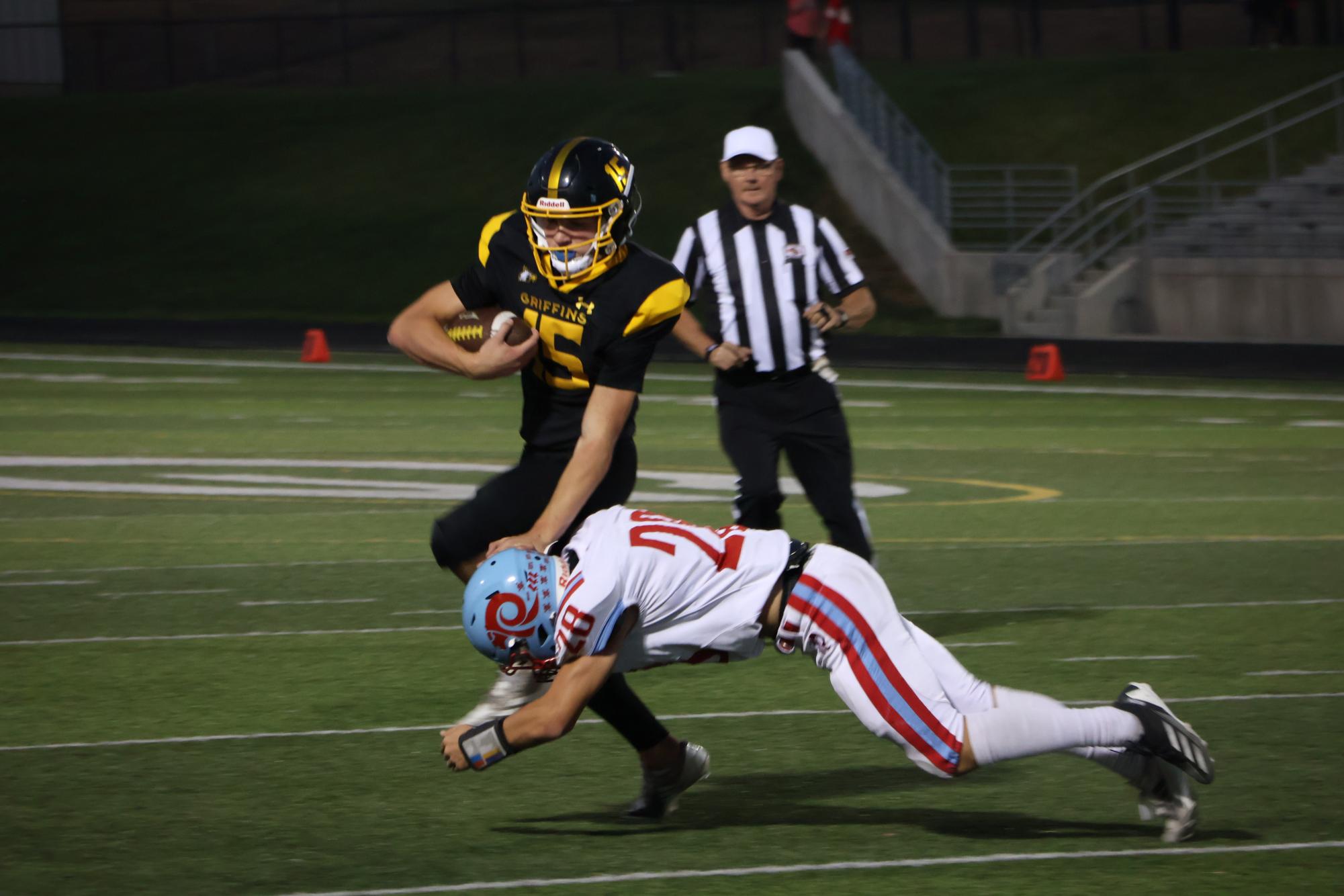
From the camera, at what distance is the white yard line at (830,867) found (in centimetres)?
511

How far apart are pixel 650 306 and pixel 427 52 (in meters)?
42.9

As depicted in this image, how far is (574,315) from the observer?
581 centimetres

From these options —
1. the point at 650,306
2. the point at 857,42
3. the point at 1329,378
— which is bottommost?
the point at 1329,378

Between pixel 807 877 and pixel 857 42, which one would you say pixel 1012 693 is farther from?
pixel 857 42

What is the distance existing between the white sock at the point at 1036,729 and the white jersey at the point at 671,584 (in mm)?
623

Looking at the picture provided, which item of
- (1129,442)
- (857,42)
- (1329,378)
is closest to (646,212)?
(857,42)

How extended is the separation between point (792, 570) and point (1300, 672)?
3376mm

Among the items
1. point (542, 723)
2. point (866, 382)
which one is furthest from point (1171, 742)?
point (866, 382)

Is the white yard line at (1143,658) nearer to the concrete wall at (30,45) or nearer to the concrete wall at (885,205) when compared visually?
the concrete wall at (885,205)

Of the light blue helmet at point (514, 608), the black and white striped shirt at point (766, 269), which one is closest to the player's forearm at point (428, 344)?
the light blue helmet at point (514, 608)

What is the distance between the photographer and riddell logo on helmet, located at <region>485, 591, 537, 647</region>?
16.1ft

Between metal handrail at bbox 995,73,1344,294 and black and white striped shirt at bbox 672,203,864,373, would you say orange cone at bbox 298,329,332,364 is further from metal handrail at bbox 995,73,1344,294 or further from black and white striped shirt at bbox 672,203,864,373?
black and white striped shirt at bbox 672,203,864,373

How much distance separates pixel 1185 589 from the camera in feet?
32.8

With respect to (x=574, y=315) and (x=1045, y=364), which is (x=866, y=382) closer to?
(x=1045, y=364)
